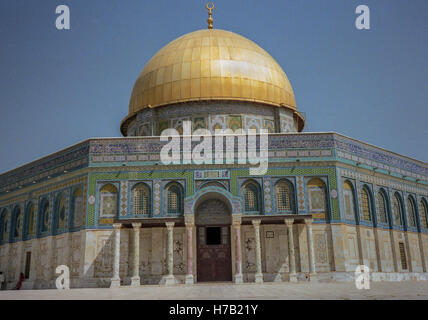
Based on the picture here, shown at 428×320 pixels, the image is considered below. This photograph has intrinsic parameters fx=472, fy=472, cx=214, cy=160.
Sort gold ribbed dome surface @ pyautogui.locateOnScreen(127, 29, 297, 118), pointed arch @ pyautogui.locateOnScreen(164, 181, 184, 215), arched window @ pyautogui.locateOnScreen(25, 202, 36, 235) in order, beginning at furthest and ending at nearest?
1. gold ribbed dome surface @ pyautogui.locateOnScreen(127, 29, 297, 118)
2. arched window @ pyautogui.locateOnScreen(25, 202, 36, 235)
3. pointed arch @ pyautogui.locateOnScreen(164, 181, 184, 215)

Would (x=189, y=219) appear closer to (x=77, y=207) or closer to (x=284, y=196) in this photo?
(x=284, y=196)

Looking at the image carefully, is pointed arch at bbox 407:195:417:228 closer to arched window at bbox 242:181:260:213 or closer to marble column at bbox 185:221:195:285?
arched window at bbox 242:181:260:213

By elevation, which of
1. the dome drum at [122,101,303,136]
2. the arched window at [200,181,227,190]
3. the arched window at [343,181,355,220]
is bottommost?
the arched window at [343,181,355,220]

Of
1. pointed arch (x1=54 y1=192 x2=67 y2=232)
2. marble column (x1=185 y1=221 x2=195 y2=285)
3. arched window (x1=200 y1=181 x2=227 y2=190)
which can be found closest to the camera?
marble column (x1=185 y1=221 x2=195 y2=285)

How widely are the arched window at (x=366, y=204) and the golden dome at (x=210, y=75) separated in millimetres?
6161

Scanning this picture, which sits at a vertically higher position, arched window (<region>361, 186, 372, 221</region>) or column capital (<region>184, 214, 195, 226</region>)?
arched window (<region>361, 186, 372, 221</region>)

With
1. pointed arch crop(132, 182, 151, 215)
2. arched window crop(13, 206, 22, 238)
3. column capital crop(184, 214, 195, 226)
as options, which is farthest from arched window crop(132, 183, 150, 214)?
arched window crop(13, 206, 22, 238)

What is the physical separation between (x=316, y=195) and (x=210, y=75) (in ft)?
26.8

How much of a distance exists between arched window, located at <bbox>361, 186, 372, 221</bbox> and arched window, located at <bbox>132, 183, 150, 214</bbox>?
9.82 m

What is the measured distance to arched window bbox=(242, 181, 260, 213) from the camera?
20438 mm

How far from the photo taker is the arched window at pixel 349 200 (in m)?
20.9

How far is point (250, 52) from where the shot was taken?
2545cm

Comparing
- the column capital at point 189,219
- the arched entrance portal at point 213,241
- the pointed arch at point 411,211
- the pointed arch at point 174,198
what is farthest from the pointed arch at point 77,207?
the pointed arch at point 411,211

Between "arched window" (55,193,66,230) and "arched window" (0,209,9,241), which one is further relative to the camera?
"arched window" (0,209,9,241)
